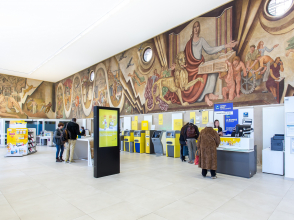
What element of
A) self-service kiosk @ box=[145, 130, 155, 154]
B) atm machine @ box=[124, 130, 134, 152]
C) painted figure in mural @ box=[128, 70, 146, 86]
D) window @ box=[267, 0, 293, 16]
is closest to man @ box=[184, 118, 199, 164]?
self-service kiosk @ box=[145, 130, 155, 154]

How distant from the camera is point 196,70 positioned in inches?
361

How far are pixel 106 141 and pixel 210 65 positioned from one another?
226 inches

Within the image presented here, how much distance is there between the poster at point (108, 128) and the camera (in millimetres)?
5543

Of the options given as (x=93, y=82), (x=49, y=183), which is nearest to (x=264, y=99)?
(x=49, y=183)

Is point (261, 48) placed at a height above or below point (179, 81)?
above

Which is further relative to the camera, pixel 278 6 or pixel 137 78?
pixel 137 78

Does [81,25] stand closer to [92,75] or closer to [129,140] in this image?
[129,140]

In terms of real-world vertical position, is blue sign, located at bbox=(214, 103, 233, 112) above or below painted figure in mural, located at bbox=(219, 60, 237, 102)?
below

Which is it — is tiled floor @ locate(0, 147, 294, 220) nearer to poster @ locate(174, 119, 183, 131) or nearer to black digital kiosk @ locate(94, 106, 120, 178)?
black digital kiosk @ locate(94, 106, 120, 178)

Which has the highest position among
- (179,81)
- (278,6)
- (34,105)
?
(278,6)

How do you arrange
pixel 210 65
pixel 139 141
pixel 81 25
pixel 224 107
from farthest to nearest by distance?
1. pixel 139 141
2. pixel 81 25
3. pixel 210 65
4. pixel 224 107

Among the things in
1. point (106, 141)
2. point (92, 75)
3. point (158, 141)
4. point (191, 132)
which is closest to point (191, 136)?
point (191, 132)

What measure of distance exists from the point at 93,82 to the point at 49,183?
12.3 meters

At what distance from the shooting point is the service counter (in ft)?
17.8
